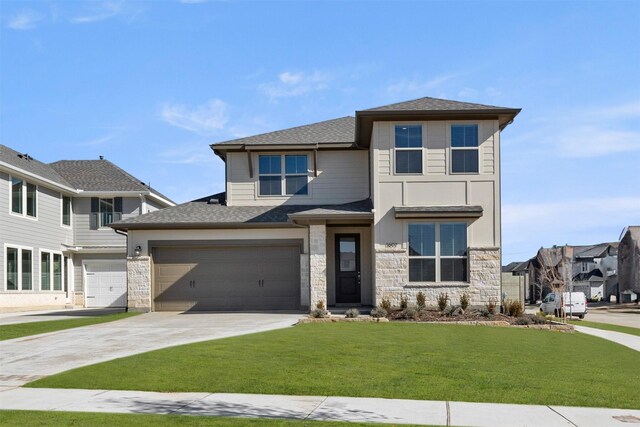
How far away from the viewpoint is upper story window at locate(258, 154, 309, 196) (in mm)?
25375

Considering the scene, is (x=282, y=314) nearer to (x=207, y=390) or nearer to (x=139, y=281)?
(x=139, y=281)

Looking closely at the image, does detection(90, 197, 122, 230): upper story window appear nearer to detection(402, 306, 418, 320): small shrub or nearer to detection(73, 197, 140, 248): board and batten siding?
detection(73, 197, 140, 248): board and batten siding

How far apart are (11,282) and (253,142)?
1243 centimetres

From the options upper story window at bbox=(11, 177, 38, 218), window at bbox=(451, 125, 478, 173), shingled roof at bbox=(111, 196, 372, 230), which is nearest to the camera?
window at bbox=(451, 125, 478, 173)

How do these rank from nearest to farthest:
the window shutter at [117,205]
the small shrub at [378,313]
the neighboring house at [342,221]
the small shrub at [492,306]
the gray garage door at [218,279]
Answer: the small shrub at [378,313] → the small shrub at [492,306] → the neighboring house at [342,221] → the gray garage door at [218,279] → the window shutter at [117,205]

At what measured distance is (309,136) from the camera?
25875mm

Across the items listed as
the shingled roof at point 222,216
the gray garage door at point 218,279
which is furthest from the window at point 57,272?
the gray garage door at point 218,279

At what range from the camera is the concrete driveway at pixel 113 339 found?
11867mm

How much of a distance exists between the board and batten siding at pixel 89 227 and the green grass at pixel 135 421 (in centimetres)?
2600

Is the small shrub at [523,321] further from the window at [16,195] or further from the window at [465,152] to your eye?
the window at [16,195]

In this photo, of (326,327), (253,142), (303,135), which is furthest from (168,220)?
(326,327)

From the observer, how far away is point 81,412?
8.02m

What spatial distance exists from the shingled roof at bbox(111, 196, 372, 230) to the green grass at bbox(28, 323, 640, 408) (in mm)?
8193

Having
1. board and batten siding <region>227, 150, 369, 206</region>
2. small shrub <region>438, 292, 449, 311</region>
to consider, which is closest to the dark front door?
board and batten siding <region>227, 150, 369, 206</region>
